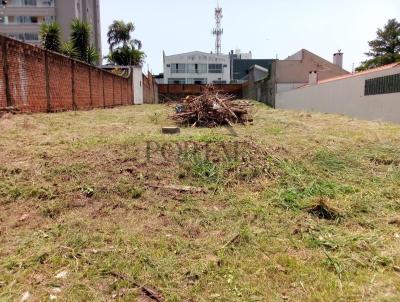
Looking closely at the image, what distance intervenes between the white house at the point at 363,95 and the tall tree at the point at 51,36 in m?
16.5

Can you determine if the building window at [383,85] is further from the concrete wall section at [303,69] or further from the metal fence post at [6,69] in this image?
the concrete wall section at [303,69]

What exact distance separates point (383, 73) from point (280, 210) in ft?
40.6

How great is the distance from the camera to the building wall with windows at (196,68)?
56.7m

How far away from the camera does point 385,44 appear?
41375 mm

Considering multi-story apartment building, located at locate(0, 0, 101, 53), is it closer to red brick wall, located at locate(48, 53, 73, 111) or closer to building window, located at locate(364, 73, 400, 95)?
red brick wall, located at locate(48, 53, 73, 111)

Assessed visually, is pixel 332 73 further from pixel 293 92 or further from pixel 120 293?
pixel 120 293

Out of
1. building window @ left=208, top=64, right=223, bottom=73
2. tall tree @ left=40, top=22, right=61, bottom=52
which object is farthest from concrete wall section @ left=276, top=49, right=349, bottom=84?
building window @ left=208, top=64, right=223, bottom=73

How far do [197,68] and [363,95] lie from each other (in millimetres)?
44505

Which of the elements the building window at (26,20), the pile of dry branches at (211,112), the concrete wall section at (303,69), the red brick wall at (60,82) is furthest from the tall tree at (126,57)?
the pile of dry branches at (211,112)

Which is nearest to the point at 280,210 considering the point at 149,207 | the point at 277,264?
the point at 277,264

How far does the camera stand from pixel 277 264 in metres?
2.68

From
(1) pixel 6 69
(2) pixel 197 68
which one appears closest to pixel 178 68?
(2) pixel 197 68

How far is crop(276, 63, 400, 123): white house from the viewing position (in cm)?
1298

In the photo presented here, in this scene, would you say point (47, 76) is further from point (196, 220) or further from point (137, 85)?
point (137, 85)
